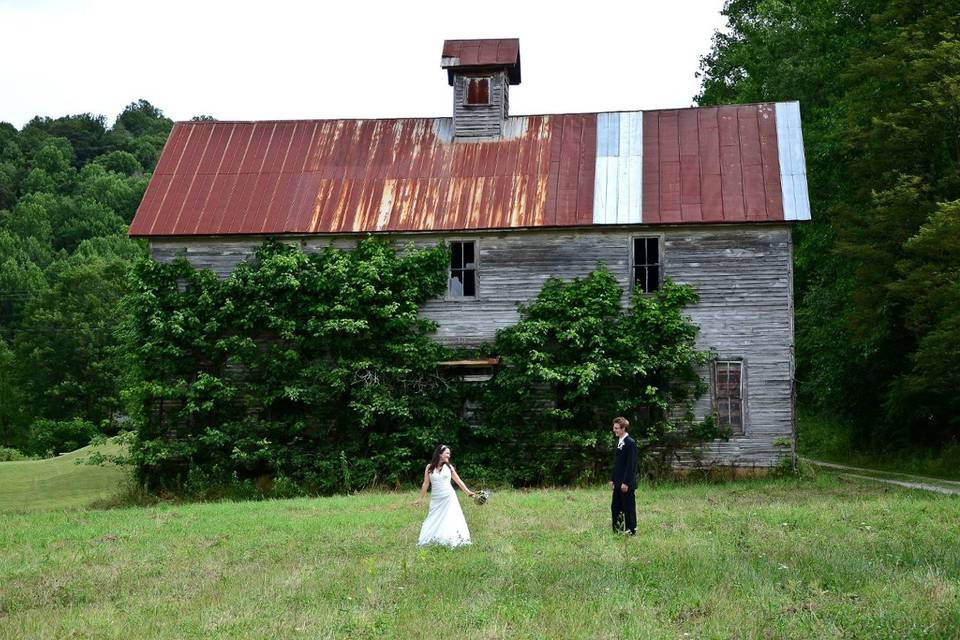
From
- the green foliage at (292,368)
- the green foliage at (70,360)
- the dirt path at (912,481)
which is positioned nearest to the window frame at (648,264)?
the green foliage at (292,368)

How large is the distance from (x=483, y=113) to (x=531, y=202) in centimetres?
397

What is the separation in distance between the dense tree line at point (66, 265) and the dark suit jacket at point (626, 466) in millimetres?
18069

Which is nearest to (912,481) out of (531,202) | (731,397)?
(731,397)

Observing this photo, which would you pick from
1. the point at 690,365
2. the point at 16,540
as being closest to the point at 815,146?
the point at 690,365

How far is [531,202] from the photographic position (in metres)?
27.6

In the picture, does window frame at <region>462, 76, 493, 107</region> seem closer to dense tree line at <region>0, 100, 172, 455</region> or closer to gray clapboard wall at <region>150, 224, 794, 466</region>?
gray clapboard wall at <region>150, 224, 794, 466</region>

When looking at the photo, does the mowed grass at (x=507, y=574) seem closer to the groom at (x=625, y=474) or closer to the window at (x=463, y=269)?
the groom at (x=625, y=474)

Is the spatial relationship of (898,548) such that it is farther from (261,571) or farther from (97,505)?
(97,505)

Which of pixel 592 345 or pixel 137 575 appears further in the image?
pixel 592 345

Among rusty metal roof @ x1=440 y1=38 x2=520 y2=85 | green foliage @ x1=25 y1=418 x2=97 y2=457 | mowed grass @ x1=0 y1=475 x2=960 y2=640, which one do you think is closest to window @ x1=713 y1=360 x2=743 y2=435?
mowed grass @ x1=0 y1=475 x2=960 y2=640

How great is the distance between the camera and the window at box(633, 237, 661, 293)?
2689 centimetres

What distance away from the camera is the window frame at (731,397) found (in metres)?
26.1

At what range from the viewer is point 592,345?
1022 inches

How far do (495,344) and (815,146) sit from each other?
13.0m
